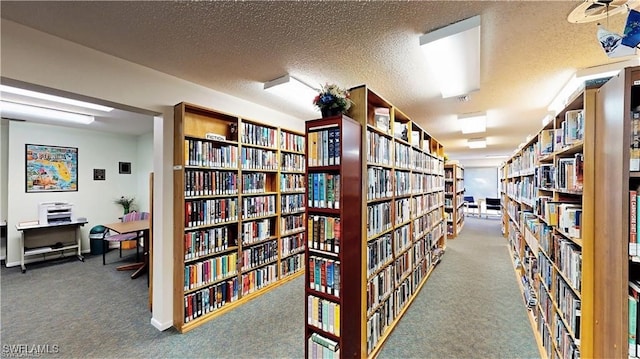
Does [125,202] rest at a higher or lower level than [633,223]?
lower

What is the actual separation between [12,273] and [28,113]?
2.58 metres

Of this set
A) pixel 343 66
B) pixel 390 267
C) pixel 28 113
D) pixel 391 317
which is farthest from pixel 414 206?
pixel 28 113

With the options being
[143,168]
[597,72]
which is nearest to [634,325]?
[597,72]

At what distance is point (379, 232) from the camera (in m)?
2.18

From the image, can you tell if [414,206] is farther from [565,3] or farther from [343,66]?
[565,3]

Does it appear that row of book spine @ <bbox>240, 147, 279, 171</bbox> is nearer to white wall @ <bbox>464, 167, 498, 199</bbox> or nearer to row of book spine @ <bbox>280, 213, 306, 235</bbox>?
row of book spine @ <bbox>280, 213, 306, 235</bbox>

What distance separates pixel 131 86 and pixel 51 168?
13.9 feet

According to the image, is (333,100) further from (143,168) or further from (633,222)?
(143,168)

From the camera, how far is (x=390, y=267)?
2428 millimetres

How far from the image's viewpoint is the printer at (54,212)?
4340 millimetres

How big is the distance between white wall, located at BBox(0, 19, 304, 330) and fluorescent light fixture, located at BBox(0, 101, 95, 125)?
2557 millimetres

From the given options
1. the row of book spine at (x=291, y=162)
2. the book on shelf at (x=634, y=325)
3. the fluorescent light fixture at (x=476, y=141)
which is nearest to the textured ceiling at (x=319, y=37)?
the row of book spine at (x=291, y=162)

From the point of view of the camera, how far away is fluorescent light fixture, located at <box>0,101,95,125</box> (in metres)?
3.44

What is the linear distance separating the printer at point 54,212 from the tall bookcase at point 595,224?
690 cm
